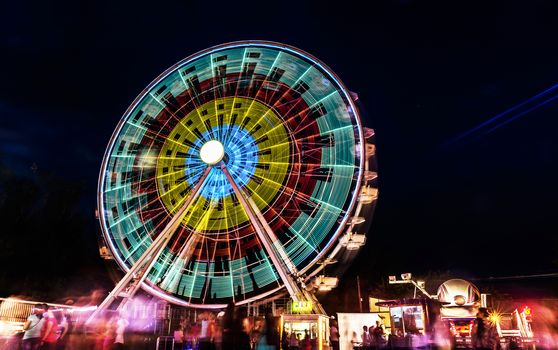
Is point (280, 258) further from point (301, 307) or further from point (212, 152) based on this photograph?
point (212, 152)

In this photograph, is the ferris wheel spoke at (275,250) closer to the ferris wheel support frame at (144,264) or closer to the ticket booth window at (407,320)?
the ferris wheel support frame at (144,264)

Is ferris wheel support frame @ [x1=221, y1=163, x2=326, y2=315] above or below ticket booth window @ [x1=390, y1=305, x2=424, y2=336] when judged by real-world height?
above

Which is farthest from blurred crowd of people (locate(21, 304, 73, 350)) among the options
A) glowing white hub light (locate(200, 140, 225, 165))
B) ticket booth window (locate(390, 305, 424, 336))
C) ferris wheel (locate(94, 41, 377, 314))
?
ticket booth window (locate(390, 305, 424, 336))

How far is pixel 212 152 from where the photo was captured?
55.6 ft

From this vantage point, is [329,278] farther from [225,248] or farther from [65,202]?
[65,202]

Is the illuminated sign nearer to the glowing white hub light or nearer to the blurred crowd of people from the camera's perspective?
the glowing white hub light

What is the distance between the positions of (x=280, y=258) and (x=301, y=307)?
5.97ft

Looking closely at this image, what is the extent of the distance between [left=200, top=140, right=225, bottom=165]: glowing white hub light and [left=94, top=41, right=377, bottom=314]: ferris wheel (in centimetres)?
4

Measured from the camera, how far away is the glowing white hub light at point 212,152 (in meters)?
16.7

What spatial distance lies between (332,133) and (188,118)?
20.8 ft

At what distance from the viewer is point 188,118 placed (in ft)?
60.1

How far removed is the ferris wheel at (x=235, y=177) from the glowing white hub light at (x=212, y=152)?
45 millimetres

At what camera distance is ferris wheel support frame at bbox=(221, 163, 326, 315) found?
1453 centimetres

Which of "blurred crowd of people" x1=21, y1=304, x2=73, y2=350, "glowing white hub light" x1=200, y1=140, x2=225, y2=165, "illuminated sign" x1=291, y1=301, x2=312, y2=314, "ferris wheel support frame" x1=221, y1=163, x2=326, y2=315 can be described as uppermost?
"glowing white hub light" x1=200, y1=140, x2=225, y2=165
